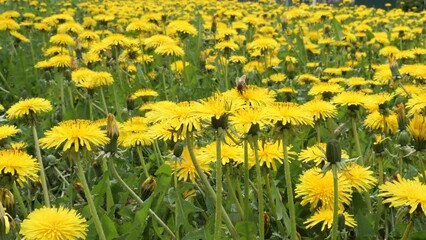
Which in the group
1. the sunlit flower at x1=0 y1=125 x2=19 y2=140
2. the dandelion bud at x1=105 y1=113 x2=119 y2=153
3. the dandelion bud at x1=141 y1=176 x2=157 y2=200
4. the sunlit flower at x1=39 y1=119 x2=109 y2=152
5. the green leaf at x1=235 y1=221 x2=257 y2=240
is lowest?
the green leaf at x1=235 y1=221 x2=257 y2=240

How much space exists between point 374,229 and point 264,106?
1.94ft

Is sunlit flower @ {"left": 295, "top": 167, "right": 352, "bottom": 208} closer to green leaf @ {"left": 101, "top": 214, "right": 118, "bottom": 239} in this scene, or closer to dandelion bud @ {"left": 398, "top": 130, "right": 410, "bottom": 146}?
dandelion bud @ {"left": 398, "top": 130, "right": 410, "bottom": 146}

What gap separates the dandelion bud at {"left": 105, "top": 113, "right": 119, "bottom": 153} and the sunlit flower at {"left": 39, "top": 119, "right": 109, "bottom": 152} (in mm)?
75

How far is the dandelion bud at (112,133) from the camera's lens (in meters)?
1.54

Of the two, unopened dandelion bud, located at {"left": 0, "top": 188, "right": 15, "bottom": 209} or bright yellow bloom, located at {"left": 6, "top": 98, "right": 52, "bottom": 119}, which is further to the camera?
bright yellow bloom, located at {"left": 6, "top": 98, "right": 52, "bottom": 119}

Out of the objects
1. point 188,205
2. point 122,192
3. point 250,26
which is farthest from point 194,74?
point 188,205

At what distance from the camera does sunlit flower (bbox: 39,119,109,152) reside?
1.39 metres

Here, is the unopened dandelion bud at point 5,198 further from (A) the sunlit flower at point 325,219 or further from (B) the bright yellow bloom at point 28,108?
(A) the sunlit flower at point 325,219

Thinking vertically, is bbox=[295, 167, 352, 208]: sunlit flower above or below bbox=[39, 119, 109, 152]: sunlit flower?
below

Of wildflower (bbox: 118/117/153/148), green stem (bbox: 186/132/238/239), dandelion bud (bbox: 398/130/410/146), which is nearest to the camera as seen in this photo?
green stem (bbox: 186/132/238/239)

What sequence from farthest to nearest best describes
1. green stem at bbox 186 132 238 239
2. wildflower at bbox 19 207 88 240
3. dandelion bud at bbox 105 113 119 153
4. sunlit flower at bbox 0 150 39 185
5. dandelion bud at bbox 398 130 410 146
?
dandelion bud at bbox 398 130 410 146 < dandelion bud at bbox 105 113 119 153 < sunlit flower at bbox 0 150 39 185 < green stem at bbox 186 132 238 239 < wildflower at bbox 19 207 88 240

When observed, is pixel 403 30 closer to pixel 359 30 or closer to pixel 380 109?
pixel 359 30

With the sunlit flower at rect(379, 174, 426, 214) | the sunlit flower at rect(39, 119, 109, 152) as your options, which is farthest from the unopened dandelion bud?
the sunlit flower at rect(379, 174, 426, 214)

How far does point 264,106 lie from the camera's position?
150cm
